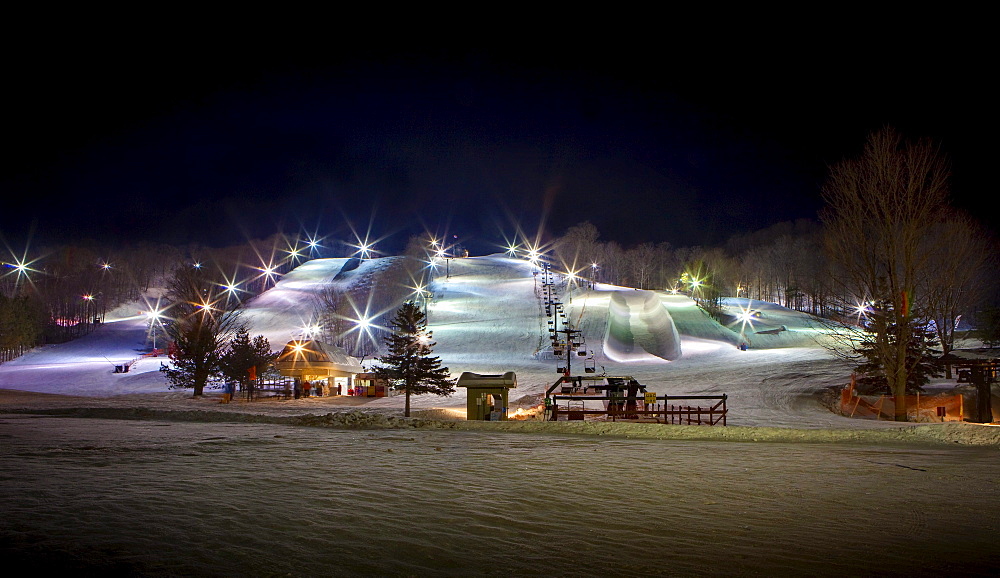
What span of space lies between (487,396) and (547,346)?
3841 centimetres

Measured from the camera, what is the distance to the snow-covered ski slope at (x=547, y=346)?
128 ft

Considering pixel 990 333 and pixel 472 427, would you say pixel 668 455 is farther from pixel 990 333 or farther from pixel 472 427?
pixel 990 333

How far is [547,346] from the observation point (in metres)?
63.8

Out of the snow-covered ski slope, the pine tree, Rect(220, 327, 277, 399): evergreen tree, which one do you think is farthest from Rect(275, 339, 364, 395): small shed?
the pine tree

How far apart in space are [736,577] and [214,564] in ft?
12.7

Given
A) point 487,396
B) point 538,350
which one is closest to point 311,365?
point 538,350

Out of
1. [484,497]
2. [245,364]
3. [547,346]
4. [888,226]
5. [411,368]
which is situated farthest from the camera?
[547,346]

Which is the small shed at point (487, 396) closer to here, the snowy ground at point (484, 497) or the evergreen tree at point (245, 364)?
the snowy ground at point (484, 497)

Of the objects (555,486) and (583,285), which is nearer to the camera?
(555,486)

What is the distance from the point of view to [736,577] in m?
4.54

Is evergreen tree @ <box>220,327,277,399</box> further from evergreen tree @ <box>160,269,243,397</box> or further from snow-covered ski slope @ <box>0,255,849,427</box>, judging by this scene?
snow-covered ski slope @ <box>0,255,849,427</box>

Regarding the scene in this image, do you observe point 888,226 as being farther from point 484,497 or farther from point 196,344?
point 196,344

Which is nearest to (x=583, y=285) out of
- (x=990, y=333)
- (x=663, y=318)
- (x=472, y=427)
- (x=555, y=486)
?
(x=663, y=318)

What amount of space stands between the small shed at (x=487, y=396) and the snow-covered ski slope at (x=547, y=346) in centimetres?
1035
